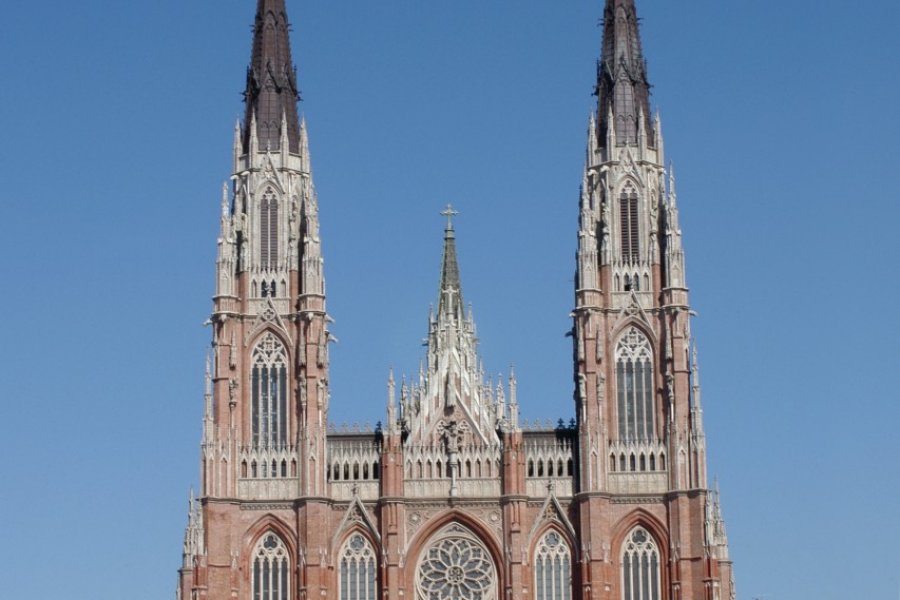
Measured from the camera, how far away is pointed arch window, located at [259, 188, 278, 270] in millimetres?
99875

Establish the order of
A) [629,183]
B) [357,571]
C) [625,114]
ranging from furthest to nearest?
[625,114]
[629,183]
[357,571]

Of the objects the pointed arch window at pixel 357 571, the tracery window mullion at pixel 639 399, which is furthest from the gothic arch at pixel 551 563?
the pointed arch window at pixel 357 571

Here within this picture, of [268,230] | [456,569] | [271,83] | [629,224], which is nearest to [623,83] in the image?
[629,224]

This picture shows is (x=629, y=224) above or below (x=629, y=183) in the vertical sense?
below

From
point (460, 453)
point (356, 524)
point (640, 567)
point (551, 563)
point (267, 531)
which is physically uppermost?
point (460, 453)

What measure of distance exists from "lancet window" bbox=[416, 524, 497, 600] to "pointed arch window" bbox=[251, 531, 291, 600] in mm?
6080

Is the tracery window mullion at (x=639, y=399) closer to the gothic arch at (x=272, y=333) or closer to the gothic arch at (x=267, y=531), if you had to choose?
the gothic arch at (x=272, y=333)

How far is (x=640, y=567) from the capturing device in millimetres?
94625

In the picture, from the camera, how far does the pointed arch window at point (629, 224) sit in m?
99.4

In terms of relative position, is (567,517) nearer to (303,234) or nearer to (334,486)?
(334,486)

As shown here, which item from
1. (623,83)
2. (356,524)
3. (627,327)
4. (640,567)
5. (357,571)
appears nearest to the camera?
(640,567)

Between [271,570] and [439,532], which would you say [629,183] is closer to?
[439,532]

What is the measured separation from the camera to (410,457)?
96938 millimetres

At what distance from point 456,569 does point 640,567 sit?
8.42 m
